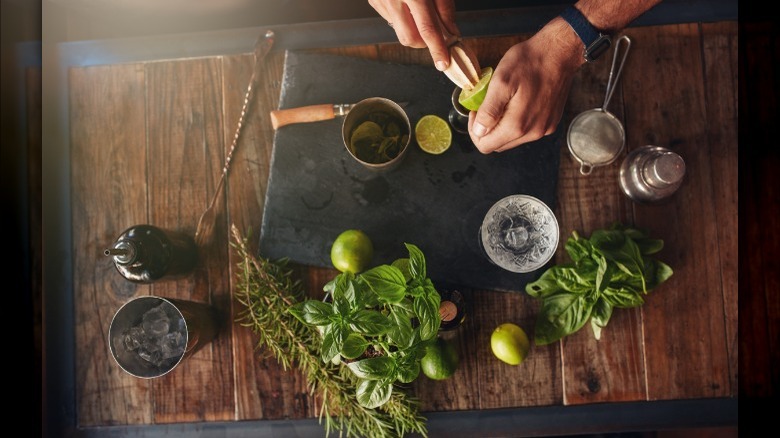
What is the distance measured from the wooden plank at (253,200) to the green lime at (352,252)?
237mm

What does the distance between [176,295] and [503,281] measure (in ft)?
2.53

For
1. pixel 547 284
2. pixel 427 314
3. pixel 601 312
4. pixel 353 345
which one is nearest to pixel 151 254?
pixel 353 345

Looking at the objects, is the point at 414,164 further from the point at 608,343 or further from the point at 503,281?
the point at 608,343

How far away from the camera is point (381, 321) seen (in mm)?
824

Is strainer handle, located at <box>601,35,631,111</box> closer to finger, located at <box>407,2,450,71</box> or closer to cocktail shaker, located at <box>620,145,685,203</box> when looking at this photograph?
cocktail shaker, located at <box>620,145,685,203</box>

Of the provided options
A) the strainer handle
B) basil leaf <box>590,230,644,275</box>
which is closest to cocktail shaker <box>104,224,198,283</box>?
basil leaf <box>590,230,644,275</box>

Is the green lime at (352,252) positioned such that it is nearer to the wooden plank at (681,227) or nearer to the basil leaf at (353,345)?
the basil leaf at (353,345)

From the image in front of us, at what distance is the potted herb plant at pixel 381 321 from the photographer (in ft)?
2.69

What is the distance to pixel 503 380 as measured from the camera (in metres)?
1.14

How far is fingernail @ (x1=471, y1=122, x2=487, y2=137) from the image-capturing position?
3.33 ft

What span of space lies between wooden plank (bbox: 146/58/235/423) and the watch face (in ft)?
2.81

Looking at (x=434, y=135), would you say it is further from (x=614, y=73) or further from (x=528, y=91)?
(x=614, y=73)
